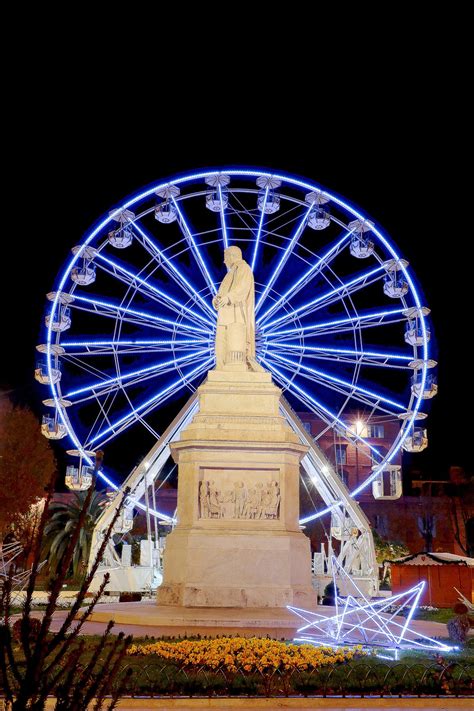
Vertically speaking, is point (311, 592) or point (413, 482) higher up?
point (413, 482)

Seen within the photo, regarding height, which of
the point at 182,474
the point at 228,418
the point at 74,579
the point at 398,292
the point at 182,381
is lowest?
the point at 74,579

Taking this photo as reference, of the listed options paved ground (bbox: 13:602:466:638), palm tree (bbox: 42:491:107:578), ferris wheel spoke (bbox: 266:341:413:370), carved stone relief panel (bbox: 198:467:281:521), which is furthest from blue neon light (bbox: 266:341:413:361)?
palm tree (bbox: 42:491:107:578)

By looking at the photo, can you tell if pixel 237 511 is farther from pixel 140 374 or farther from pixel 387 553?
pixel 387 553

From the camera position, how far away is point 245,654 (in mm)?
10117

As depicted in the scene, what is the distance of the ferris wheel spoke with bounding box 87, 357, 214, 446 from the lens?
2870 centimetres

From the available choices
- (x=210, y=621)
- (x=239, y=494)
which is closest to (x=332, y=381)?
(x=239, y=494)

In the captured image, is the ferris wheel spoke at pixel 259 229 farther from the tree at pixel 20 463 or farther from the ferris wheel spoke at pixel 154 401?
the tree at pixel 20 463

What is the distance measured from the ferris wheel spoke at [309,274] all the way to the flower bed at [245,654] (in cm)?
1833

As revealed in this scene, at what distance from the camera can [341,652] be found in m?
10.8

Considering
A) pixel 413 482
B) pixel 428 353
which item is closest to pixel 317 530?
pixel 413 482

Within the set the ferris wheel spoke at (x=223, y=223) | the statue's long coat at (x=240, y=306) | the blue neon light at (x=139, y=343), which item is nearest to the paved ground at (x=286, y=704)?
the statue's long coat at (x=240, y=306)

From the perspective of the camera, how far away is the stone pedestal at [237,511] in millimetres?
17031

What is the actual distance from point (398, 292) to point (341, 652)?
19.8 metres

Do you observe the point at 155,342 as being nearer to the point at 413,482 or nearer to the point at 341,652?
the point at 341,652
